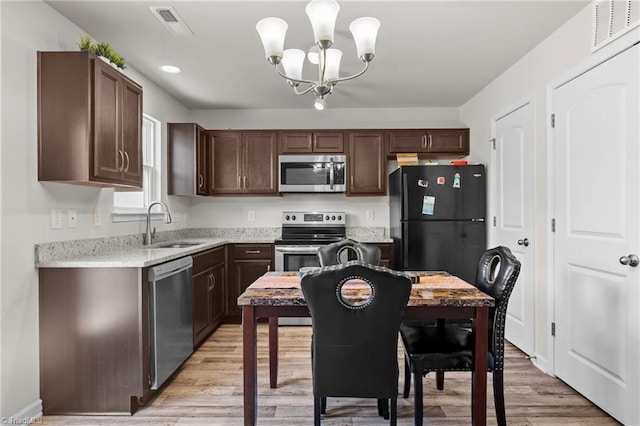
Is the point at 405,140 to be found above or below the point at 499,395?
above

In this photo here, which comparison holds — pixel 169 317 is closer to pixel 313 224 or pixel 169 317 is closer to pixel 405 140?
pixel 313 224

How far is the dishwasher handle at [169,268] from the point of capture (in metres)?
2.21

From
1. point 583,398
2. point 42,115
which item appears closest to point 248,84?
point 42,115

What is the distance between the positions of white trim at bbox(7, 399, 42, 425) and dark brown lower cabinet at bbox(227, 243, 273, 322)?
6.25 ft

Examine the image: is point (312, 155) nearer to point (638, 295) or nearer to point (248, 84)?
point (248, 84)

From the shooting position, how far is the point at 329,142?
4145 millimetres

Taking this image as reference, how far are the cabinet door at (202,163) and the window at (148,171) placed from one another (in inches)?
15.2

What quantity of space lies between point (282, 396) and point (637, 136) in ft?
8.22

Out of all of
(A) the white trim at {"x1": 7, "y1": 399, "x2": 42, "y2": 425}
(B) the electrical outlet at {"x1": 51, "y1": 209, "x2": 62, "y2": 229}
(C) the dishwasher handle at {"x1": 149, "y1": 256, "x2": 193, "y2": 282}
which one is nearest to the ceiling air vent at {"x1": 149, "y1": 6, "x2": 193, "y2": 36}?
(B) the electrical outlet at {"x1": 51, "y1": 209, "x2": 62, "y2": 229}

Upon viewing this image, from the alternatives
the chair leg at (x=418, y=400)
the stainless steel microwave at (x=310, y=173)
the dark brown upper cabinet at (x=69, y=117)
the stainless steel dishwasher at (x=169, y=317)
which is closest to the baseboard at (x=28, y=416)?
the stainless steel dishwasher at (x=169, y=317)

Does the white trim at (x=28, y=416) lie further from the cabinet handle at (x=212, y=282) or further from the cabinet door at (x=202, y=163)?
the cabinet door at (x=202, y=163)

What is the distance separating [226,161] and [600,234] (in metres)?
3.48

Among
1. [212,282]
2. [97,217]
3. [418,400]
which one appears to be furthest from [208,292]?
[418,400]

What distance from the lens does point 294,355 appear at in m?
2.99
